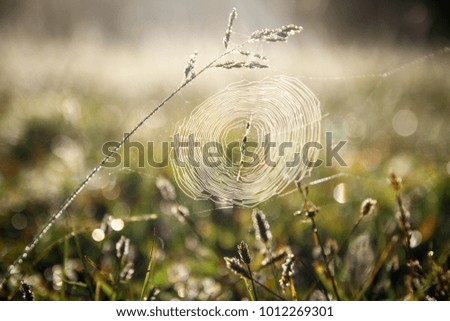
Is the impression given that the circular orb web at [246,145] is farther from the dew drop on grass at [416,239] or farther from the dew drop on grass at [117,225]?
the dew drop on grass at [416,239]

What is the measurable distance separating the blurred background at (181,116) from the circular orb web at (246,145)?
129mm

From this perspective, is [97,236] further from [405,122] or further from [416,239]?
[405,122]

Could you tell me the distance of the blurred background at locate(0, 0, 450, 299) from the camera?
68.1 inches

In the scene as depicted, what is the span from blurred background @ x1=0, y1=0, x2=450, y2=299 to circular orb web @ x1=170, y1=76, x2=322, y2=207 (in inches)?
5.1

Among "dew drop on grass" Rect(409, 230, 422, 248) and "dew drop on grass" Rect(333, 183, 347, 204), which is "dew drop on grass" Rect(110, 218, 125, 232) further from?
"dew drop on grass" Rect(409, 230, 422, 248)

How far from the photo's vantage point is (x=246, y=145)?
2039mm

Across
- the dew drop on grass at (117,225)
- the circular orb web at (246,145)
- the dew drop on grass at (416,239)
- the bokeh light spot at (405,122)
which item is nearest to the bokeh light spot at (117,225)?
the dew drop on grass at (117,225)

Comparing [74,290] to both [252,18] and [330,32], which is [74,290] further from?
[330,32]

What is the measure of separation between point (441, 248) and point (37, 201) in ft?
4.71

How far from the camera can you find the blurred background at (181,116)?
1729mm

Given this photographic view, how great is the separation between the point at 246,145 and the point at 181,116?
2.29ft

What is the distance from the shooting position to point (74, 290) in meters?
1.44

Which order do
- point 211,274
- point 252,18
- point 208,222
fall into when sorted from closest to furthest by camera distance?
1. point 211,274
2. point 208,222
3. point 252,18
